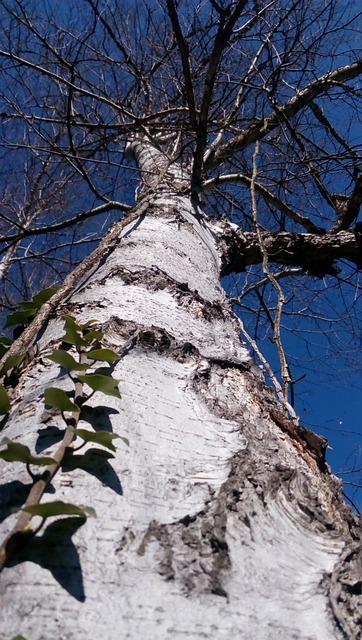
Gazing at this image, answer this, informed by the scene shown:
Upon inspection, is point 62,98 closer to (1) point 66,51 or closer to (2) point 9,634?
(1) point 66,51

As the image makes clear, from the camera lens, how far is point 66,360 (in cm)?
76

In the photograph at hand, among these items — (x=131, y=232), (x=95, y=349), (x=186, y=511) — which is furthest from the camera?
(x=131, y=232)

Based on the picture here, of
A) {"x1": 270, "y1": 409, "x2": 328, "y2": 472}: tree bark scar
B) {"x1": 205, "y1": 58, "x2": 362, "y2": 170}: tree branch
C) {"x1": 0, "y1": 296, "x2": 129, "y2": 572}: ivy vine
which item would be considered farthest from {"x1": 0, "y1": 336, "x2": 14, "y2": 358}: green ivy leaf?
{"x1": 205, "y1": 58, "x2": 362, "y2": 170}: tree branch

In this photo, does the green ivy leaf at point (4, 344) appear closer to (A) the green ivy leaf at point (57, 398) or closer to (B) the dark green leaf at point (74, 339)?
(B) the dark green leaf at point (74, 339)

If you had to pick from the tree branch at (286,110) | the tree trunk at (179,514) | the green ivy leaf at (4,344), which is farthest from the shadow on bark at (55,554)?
the tree branch at (286,110)

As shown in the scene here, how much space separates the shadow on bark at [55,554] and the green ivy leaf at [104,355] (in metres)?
0.33

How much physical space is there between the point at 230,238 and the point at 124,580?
5.49 ft

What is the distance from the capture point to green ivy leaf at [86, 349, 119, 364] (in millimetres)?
820

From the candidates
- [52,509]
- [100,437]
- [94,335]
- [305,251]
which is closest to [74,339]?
[94,335]

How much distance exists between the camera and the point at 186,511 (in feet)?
1.95

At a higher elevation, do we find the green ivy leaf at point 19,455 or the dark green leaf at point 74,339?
the dark green leaf at point 74,339

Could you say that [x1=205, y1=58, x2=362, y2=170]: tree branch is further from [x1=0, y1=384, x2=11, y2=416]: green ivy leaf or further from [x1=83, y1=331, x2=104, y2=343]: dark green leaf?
[x1=0, y1=384, x2=11, y2=416]: green ivy leaf

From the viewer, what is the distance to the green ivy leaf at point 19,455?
1.84ft

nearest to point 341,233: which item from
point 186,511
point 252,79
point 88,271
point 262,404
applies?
point 252,79
